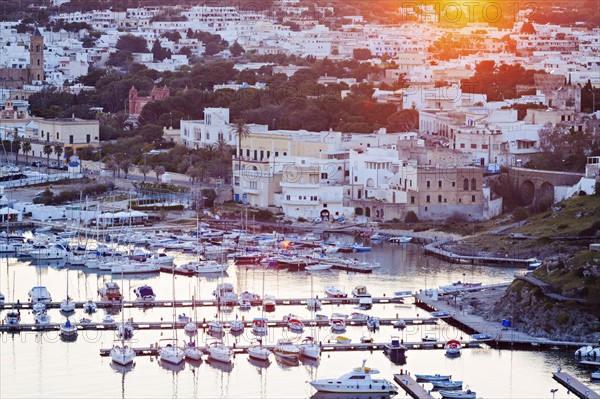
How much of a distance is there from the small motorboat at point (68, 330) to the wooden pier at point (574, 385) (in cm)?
694

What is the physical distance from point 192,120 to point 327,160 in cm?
831

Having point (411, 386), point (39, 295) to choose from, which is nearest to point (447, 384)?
point (411, 386)

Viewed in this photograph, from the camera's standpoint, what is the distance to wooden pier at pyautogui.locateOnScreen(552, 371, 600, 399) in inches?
893

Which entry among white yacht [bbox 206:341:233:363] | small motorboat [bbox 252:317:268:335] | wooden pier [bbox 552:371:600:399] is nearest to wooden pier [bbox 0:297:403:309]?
small motorboat [bbox 252:317:268:335]

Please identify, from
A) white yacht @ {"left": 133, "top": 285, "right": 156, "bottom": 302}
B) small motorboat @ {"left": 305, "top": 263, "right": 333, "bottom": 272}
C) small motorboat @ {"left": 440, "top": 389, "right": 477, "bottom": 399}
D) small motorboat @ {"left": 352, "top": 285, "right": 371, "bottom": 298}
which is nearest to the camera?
small motorboat @ {"left": 440, "top": 389, "right": 477, "bottom": 399}

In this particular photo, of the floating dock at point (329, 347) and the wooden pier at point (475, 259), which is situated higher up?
the wooden pier at point (475, 259)

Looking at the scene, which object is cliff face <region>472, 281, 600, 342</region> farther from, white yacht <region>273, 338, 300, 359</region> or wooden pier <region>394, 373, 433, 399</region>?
white yacht <region>273, 338, 300, 359</region>

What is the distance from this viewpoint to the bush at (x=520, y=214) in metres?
35.4

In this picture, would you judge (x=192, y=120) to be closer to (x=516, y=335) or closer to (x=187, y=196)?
(x=187, y=196)

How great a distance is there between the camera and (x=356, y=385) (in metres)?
23.1

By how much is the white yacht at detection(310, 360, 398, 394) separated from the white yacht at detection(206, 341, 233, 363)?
182 centimetres

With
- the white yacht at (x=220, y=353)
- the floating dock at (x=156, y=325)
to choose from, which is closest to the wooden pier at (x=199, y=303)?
the floating dock at (x=156, y=325)

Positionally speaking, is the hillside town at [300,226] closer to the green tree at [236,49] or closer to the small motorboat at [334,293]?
the small motorboat at [334,293]

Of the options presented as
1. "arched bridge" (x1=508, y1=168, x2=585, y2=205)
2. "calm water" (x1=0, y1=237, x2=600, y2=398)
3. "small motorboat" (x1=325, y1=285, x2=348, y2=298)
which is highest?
"arched bridge" (x1=508, y1=168, x2=585, y2=205)
